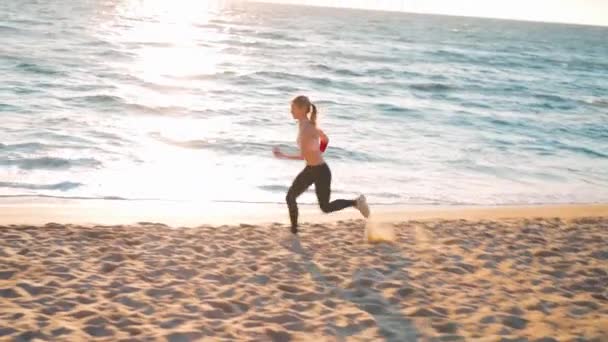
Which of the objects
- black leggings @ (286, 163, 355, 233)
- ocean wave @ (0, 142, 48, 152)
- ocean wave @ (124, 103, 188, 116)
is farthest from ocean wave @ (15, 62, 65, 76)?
black leggings @ (286, 163, 355, 233)

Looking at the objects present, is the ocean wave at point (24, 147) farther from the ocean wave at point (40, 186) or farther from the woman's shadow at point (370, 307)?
the woman's shadow at point (370, 307)

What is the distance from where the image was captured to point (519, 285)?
210 inches

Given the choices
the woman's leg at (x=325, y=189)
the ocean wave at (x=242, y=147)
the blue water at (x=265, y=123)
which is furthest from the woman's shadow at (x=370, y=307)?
the ocean wave at (x=242, y=147)

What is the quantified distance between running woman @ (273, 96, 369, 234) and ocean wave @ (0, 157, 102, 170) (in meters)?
5.81

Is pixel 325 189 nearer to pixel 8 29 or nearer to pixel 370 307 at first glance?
pixel 370 307

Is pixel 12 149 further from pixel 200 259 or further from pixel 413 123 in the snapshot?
pixel 413 123

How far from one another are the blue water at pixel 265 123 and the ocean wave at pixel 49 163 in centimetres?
3

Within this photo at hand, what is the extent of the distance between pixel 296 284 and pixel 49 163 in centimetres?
737

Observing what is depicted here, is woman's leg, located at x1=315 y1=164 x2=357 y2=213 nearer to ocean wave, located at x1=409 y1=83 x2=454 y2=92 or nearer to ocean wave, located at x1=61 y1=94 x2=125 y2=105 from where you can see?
ocean wave, located at x1=61 y1=94 x2=125 y2=105

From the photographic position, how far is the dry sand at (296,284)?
14.0ft

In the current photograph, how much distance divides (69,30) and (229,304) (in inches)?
1610

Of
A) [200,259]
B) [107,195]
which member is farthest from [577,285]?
[107,195]

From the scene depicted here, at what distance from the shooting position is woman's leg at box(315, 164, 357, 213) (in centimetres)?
625

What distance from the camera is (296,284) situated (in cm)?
520
